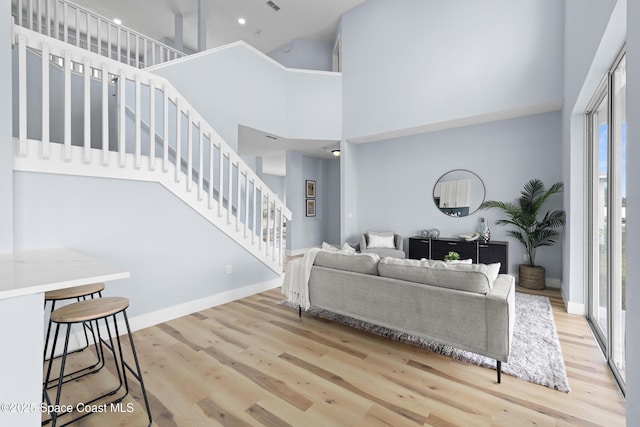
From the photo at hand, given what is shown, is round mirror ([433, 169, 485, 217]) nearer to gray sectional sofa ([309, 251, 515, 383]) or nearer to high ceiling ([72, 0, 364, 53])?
gray sectional sofa ([309, 251, 515, 383])

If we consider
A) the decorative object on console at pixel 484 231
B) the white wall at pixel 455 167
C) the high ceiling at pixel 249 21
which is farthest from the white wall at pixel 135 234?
the decorative object on console at pixel 484 231

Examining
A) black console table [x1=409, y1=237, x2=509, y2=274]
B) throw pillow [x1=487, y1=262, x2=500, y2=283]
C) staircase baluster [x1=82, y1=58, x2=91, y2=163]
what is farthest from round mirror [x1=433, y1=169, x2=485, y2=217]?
staircase baluster [x1=82, y1=58, x2=91, y2=163]

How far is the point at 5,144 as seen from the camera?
1990 millimetres

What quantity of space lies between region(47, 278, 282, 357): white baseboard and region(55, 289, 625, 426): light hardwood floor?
172 millimetres

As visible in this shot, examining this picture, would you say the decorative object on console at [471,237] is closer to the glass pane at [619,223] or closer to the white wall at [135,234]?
the glass pane at [619,223]

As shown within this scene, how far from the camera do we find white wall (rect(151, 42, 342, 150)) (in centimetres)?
421

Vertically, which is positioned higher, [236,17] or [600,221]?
[236,17]

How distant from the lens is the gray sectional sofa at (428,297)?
1938mm

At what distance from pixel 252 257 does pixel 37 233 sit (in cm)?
211

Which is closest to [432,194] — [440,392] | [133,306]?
[440,392]

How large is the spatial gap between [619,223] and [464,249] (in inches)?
98.9

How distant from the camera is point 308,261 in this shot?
112 inches

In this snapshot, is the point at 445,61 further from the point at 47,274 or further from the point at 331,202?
the point at 47,274

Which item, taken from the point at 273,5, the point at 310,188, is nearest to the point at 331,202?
the point at 310,188
